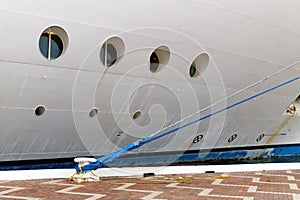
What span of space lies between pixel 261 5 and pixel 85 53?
465cm

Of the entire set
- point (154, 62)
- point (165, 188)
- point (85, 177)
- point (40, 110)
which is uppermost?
point (154, 62)

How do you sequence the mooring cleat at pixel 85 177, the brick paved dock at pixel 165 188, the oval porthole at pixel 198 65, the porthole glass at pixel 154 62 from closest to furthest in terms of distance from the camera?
the brick paved dock at pixel 165 188 → the mooring cleat at pixel 85 177 → the porthole glass at pixel 154 62 → the oval porthole at pixel 198 65

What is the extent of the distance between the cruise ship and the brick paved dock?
1.66 m

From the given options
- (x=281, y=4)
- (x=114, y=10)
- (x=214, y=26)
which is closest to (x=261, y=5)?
(x=281, y=4)

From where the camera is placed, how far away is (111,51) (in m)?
8.63

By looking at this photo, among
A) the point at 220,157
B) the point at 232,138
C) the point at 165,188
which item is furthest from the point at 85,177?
the point at 220,157

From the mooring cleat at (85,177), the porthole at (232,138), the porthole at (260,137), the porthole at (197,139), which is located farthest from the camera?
the porthole at (260,137)

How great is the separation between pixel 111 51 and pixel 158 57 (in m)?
1.28

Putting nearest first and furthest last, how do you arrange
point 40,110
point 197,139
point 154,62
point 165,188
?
point 165,188 → point 40,110 → point 154,62 → point 197,139

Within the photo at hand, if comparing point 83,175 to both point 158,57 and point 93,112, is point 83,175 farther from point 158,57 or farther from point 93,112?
point 158,57

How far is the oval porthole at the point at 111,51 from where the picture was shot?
8.37 metres

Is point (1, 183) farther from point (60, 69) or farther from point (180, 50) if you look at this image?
point (180, 50)

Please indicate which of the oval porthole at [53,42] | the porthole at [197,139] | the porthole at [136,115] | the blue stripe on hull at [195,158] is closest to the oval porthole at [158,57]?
the porthole at [136,115]

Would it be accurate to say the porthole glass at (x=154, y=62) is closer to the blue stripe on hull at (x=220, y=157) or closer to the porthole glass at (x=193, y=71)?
the porthole glass at (x=193, y=71)
